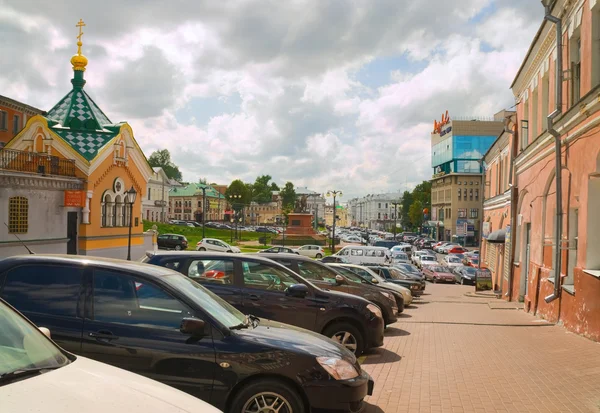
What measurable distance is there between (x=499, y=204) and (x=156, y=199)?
282 ft

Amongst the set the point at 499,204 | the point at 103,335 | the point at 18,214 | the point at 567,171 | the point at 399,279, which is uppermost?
the point at 567,171

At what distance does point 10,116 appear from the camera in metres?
A: 48.5

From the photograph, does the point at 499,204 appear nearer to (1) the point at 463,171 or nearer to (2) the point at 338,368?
(2) the point at 338,368

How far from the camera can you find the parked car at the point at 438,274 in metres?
40.5

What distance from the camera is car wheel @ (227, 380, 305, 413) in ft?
18.0

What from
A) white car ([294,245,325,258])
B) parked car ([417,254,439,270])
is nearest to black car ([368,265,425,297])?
parked car ([417,254,439,270])

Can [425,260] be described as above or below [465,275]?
above

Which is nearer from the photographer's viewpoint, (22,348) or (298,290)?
(22,348)

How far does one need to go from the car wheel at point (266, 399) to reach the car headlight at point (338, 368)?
0.40 metres

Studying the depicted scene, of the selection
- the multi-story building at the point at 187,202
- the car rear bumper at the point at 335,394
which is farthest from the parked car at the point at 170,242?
the multi-story building at the point at 187,202

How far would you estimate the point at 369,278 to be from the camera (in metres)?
19.5

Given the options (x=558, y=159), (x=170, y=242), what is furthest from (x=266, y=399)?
(x=170, y=242)

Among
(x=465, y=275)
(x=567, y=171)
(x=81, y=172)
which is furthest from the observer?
(x=465, y=275)

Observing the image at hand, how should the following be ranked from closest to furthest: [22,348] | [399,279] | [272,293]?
[22,348] < [272,293] < [399,279]
